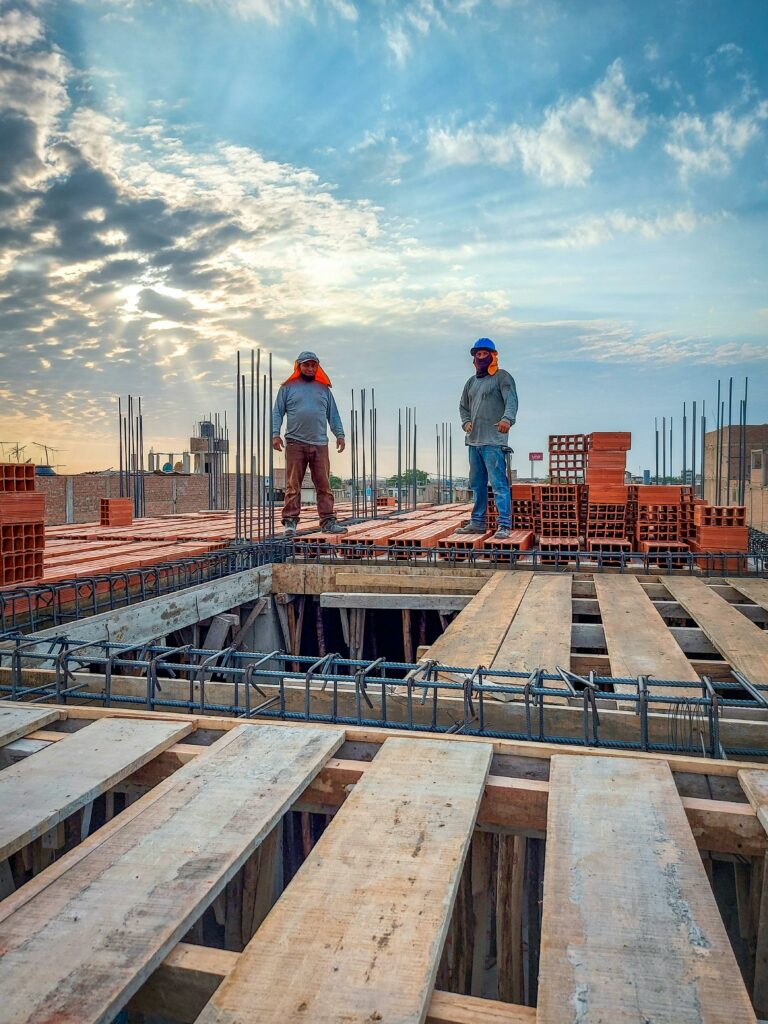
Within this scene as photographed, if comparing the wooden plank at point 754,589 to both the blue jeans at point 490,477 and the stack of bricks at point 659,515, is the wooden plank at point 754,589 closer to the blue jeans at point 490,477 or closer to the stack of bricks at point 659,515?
the stack of bricks at point 659,515

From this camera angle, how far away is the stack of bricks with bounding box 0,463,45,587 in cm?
779

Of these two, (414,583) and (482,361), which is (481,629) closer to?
(414,583)

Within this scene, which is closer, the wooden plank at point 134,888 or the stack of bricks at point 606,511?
the wooden plank at point 134,888

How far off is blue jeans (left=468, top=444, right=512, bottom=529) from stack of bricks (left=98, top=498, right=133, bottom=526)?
7.80 m

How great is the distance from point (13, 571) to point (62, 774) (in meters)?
5.29

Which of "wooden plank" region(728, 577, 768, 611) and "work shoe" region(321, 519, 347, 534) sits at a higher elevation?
"work shoe" region(321, 519, 347, 534)

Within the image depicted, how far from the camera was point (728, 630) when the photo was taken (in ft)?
21.2

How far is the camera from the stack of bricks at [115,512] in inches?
613

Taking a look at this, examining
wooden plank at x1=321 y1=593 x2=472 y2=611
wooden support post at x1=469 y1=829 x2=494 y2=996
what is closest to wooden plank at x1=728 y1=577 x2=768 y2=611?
wooden plank at x1=321 y1=593 x2=472 y2=611

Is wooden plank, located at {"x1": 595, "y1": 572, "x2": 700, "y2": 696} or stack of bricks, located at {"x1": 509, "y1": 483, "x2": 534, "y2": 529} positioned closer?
wooden plank, located at {"x1": 595, "y1": 572, "x2": 700, "y2": 696}

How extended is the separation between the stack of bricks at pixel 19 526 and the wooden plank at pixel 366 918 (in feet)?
20.6

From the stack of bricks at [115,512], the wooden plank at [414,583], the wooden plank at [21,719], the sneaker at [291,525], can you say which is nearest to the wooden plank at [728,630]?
the wooden plank at [414,583]

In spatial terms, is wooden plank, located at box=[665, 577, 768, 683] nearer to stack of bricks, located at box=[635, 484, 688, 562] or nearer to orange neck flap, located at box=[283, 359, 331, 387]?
stack of bricks, located at box=[635, 484, 688, 562]

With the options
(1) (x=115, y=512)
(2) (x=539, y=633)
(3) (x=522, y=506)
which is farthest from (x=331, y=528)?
(2) (x=539, y=633)
